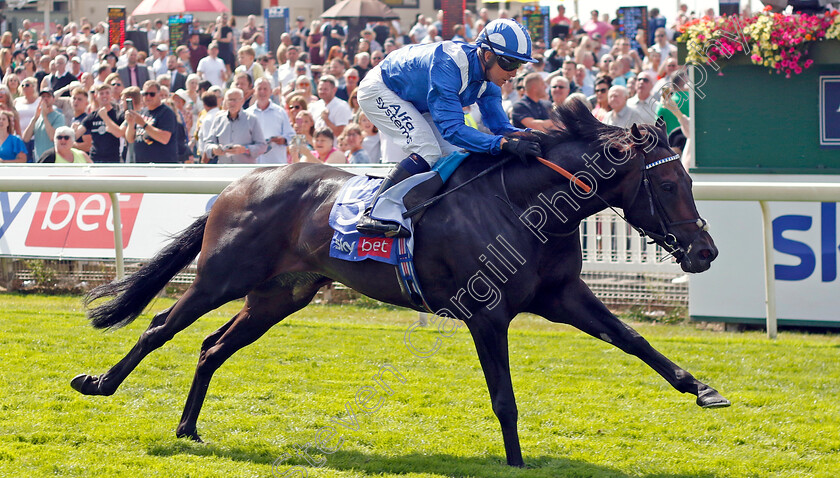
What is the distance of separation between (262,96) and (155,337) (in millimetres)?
5264

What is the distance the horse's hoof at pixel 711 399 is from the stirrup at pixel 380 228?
53.5 inches

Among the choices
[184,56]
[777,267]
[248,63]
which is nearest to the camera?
[777,267]

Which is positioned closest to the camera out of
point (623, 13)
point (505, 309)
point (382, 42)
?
point (505, 309)

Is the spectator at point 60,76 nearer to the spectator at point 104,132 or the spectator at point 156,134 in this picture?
the spectator at point 104,132

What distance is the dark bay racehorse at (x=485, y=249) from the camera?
4.20m

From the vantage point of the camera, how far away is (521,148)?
4312 millimetres

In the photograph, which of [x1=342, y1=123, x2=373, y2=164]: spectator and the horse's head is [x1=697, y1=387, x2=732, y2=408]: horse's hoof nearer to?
the horse's head

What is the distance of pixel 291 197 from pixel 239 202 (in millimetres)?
247

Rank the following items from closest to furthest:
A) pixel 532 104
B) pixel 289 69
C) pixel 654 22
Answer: pixel 532 104 → pixel 289 69 → pixel 654 22

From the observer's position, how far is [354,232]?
452 cm

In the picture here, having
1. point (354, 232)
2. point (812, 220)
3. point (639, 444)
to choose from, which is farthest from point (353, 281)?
point (812, 220)

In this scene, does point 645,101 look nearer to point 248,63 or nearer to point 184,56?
point 248,63

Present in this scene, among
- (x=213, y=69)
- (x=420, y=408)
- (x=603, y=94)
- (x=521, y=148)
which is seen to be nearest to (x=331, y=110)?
(x=603, y=94)

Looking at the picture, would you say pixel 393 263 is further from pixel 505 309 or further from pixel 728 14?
pixel 728 14
